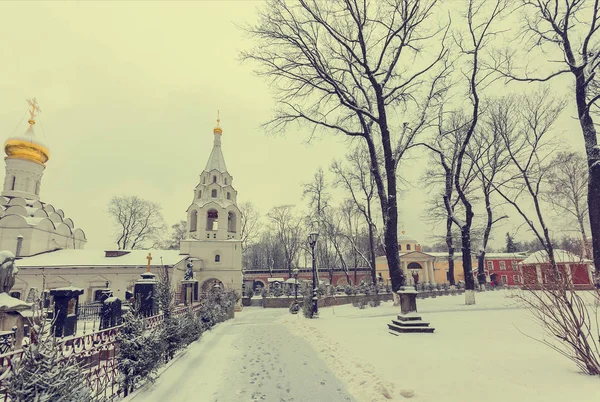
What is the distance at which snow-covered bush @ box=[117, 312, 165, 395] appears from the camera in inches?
205

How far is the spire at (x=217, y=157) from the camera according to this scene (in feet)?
96.9

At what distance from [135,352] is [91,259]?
89.6 ft

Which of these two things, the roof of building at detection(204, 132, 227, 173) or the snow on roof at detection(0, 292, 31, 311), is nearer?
the snow on roof at detection(0, 292, 31, 311)

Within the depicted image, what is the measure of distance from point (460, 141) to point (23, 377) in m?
20.9

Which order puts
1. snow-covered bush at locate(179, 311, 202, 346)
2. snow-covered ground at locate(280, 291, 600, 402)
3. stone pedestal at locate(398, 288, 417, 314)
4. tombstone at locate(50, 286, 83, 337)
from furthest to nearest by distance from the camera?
1. stone pedestal at locate(398, 288, 417, 314)
2. snow-covered bush at locate(179, 311, 202, 346)
3. tombstone at locate(50, 286, 83, 337)
4. snow-covered ground at locate(280, 291, 600, 402)

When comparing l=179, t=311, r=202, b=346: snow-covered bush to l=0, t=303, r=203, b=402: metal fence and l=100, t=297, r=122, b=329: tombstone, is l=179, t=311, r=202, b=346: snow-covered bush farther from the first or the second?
l=0, t=303, r=203, b=402: metal fence

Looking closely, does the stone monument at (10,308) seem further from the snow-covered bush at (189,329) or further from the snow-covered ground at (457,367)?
the snow-covered ground at (457,367)

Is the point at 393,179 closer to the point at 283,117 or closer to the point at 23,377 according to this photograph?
the point at 283,117

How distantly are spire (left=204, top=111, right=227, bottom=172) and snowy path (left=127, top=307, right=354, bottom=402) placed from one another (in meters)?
22.3

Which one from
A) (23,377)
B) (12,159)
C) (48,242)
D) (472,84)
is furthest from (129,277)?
(472,84)

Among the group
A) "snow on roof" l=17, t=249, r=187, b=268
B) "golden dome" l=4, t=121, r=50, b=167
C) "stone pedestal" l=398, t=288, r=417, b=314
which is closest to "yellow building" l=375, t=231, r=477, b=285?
"snow on roof" l=17, t=249, r=187, b=268

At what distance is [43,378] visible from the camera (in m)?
3.07

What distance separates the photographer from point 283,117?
43.4 ft

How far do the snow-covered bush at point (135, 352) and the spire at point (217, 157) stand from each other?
2470 centimetres
